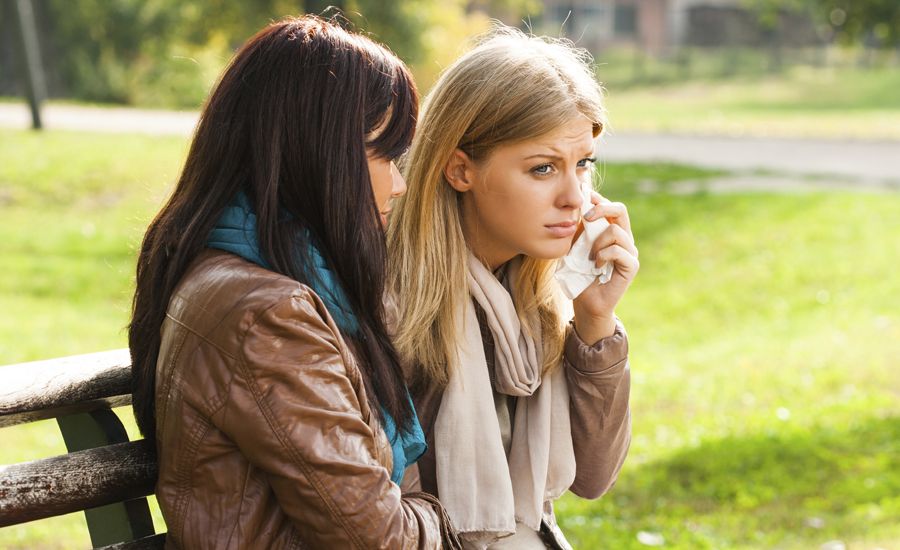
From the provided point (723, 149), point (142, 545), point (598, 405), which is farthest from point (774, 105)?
point (142, 545)

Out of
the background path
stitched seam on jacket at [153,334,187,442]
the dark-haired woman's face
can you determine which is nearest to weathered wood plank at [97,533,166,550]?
stitched seam on jacket at [153,334,187,442]

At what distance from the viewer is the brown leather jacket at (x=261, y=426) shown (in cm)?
178

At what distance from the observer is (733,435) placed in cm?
645

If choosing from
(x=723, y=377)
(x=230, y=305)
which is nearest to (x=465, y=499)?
(x=230, y=305)

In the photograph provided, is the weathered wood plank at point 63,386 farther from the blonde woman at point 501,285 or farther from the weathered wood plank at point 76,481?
the blonde woman at point 501,285

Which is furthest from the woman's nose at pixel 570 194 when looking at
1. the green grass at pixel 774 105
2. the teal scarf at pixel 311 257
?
the green grass at pixel 774 105

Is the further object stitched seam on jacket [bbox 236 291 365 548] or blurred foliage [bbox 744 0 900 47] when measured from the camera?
blurred foliage [bbox 744 0 900 47]

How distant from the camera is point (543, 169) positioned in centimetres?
245

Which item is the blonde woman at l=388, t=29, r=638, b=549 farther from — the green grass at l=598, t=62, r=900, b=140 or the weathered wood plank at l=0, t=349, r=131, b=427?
the green grass at l=598, t=62, r=900, b=140

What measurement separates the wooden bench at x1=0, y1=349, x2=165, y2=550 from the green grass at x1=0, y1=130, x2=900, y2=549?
1.25ft

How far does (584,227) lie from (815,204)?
10759mm

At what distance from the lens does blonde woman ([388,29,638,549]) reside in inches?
95.9

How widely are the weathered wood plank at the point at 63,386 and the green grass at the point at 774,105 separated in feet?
60.7

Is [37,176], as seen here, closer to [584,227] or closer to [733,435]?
[733,435]
